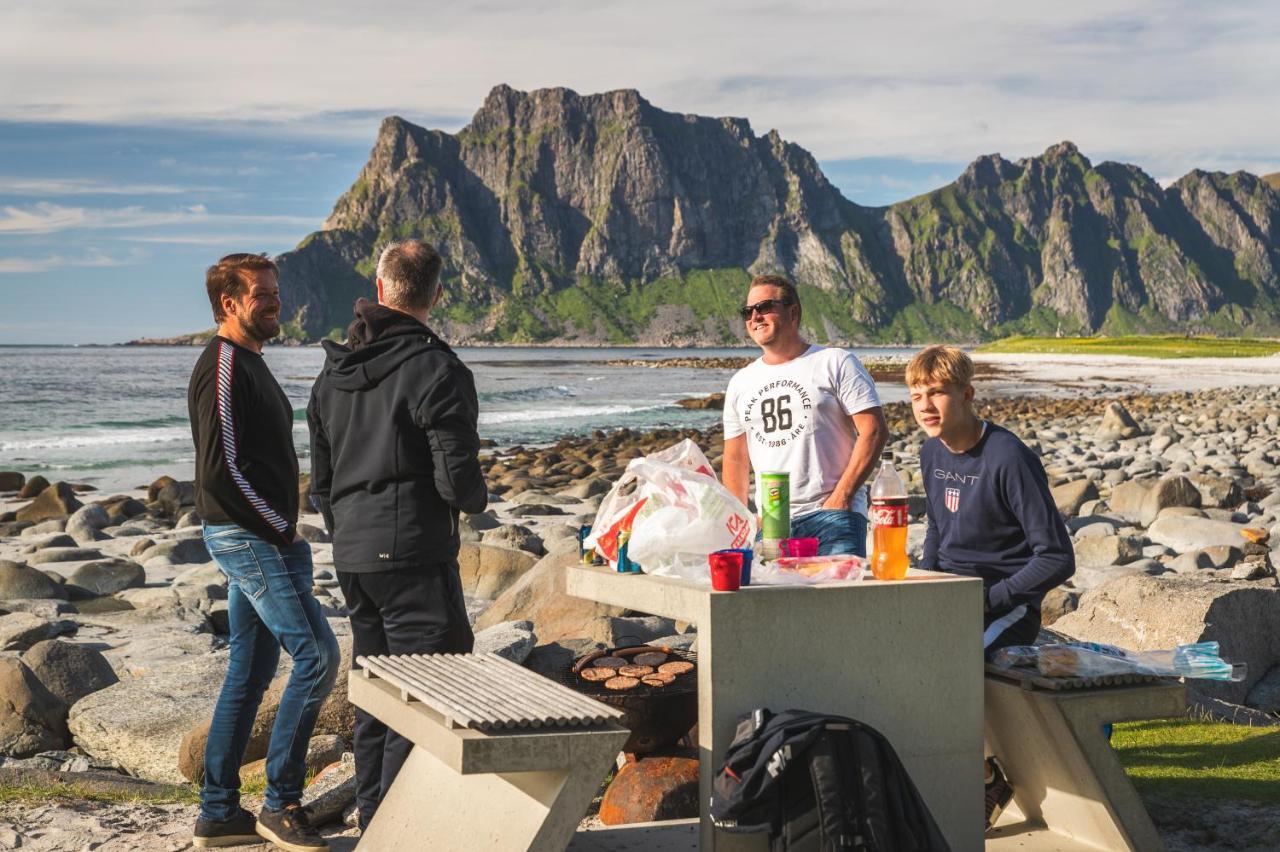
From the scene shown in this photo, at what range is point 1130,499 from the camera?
15.7 meters

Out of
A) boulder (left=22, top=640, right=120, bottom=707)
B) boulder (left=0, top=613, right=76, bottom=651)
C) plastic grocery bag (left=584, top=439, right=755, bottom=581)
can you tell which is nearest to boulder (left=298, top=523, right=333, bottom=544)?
boulder (left=0, top=613, right=76, bottom=651)

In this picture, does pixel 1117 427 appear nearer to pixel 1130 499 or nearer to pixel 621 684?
pixel 1130 499

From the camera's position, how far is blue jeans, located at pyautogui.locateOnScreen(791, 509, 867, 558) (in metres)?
5.43

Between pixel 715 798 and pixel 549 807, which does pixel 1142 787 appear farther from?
pixel 549 807

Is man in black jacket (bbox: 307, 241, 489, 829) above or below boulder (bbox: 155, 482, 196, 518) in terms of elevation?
above

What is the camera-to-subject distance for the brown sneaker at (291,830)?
4590 millimetres

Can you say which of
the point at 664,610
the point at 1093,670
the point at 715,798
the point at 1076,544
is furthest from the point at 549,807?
the point at 1076,544

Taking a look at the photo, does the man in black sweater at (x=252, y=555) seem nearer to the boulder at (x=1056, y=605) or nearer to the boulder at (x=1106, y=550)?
the boulder at (x=1056, y=605)

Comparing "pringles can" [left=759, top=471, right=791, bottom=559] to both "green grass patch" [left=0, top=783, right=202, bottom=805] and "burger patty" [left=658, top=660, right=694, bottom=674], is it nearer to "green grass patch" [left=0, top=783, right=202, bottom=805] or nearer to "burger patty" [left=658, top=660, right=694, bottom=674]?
"burger patty" [left=658, top=660, right=694, bottom=674]

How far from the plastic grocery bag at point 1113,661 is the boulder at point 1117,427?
25653 mm

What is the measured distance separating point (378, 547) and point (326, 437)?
62cm

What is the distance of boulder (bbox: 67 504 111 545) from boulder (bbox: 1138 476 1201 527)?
46.8 ft

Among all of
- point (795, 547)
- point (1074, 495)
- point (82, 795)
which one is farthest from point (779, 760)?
point (1074, 495)

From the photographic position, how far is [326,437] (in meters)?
4.80
